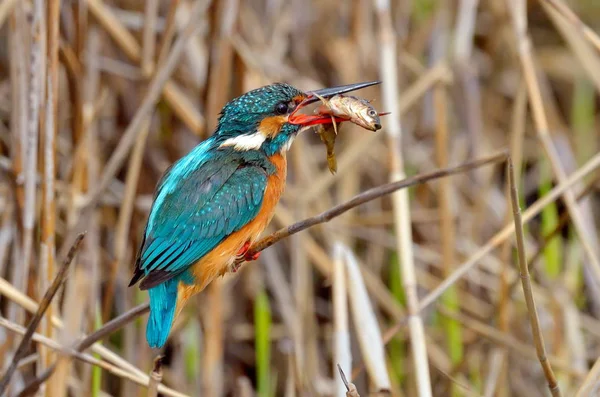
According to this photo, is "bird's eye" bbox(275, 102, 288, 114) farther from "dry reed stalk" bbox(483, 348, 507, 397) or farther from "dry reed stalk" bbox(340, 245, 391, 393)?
"dry reed stalk" bbox(483, 348, 507, 397)

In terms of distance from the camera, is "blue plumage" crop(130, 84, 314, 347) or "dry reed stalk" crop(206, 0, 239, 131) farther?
"dry reed stalk" crop(206, 0, 239, 131)

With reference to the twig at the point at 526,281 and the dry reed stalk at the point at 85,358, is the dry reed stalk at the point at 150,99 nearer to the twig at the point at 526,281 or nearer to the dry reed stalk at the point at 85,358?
the dry reed stalk at the point at 85,358

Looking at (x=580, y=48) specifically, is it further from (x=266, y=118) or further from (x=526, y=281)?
(x=526, y=281)

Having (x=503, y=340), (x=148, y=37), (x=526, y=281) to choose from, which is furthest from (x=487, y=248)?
(x=148, y=37)

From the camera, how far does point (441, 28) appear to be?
131 inches

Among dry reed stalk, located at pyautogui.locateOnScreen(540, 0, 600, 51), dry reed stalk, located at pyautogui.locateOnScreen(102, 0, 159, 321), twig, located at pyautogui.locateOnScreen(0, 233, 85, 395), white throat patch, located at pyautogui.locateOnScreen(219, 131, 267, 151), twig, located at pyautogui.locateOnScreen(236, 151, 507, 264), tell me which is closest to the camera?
twig, located at pyautogui.locateOnScreen(0, 233, 85, 395)

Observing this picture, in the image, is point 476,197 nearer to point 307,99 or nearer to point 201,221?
point 307,99

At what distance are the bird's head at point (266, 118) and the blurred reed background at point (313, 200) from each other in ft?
0.87

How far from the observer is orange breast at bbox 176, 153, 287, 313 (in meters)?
2.01

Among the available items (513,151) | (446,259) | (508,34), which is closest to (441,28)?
(508,34)

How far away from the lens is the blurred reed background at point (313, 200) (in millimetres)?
2205

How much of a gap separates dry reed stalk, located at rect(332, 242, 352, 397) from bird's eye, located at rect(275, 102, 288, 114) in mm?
467

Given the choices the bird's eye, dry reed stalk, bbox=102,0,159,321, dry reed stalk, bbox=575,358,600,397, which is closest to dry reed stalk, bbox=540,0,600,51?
the bird's eye

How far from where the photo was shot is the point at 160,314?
70.9 inches
